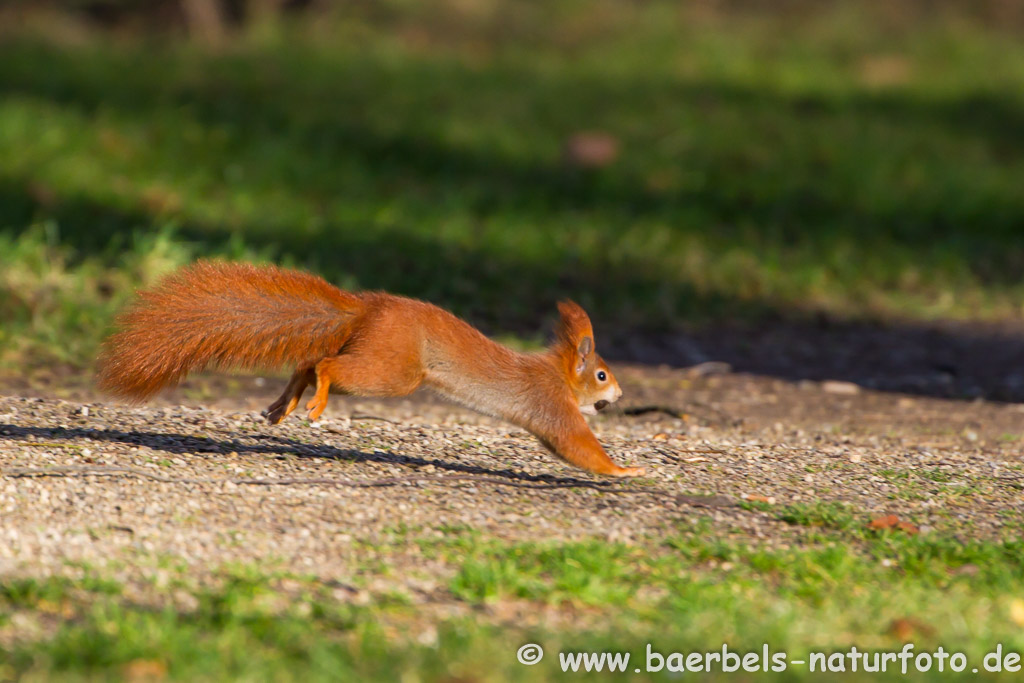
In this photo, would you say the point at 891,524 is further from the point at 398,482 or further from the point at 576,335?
the point at 398,482

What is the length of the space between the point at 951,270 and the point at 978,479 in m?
5.46

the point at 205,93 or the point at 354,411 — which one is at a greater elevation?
the point at 205,93

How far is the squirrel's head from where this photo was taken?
4547 mm

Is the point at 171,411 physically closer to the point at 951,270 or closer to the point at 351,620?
the point at 351,620

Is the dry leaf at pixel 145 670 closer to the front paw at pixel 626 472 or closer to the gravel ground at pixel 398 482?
the gravel ground at pixel 398 482

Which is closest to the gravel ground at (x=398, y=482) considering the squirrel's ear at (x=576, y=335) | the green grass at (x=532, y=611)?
the green grass at (x=532, y=611)

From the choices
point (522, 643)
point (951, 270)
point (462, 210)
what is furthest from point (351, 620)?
point (951, 270)

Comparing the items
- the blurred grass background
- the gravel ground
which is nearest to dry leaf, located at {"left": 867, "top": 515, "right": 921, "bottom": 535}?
the gravel ground

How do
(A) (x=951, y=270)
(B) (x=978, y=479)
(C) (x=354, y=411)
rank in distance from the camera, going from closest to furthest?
(B) (x=978, y=479)
(C) (x=354, y=411)
(A) (x=951, y=270)

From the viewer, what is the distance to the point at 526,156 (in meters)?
10.9

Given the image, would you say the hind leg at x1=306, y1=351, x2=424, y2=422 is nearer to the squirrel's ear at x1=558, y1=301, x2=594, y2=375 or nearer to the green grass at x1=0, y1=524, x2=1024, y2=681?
the green grass at x1=0, y1=524, x2=1024, y2=681

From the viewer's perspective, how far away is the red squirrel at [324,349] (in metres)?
4.03

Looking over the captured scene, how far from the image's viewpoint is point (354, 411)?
589 cm

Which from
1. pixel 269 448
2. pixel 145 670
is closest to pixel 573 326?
pixel 269 448
